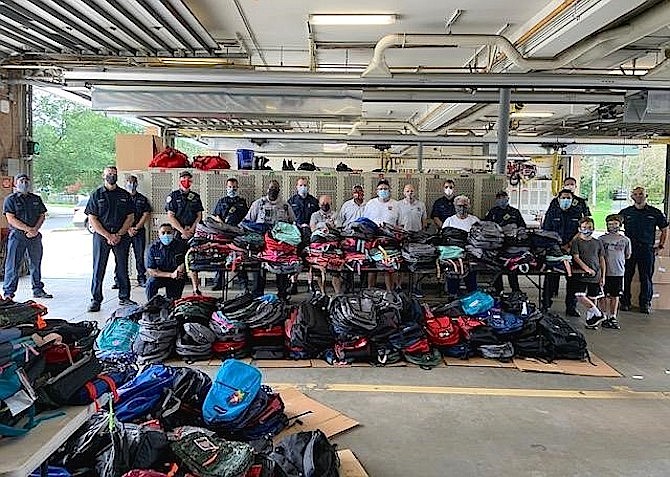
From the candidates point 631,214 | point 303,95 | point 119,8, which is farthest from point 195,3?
point 631,214

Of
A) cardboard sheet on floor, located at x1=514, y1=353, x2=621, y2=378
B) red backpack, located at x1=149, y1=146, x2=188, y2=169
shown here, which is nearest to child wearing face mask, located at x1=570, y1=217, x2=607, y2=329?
cardboard sheet on floor, located at x1=514, y1=353, x2=621, y2=378

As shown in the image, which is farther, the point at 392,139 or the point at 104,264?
the point at 392,139

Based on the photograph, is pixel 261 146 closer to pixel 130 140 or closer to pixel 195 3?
pixel 130 140

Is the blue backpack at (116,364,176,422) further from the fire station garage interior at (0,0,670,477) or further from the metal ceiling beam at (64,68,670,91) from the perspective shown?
the metal ceiling beam at (64,68,670,91)

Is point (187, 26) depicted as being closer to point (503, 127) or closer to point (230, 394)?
point (230, 394)

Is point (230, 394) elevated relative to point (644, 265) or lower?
lower

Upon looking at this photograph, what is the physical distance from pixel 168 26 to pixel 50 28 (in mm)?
1454

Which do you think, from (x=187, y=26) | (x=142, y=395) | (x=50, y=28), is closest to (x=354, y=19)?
(x=187, y=26)

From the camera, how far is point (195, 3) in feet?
21.7

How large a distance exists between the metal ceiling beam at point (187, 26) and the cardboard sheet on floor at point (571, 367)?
16.3 ft

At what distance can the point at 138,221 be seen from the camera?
26.8ft

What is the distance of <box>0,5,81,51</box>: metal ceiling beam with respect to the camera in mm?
6238

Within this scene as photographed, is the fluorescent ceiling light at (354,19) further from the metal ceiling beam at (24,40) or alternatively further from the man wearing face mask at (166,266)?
the metal ceiling beam at (24,40)

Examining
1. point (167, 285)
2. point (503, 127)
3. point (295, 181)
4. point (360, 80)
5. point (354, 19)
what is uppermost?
point (354, 19)
